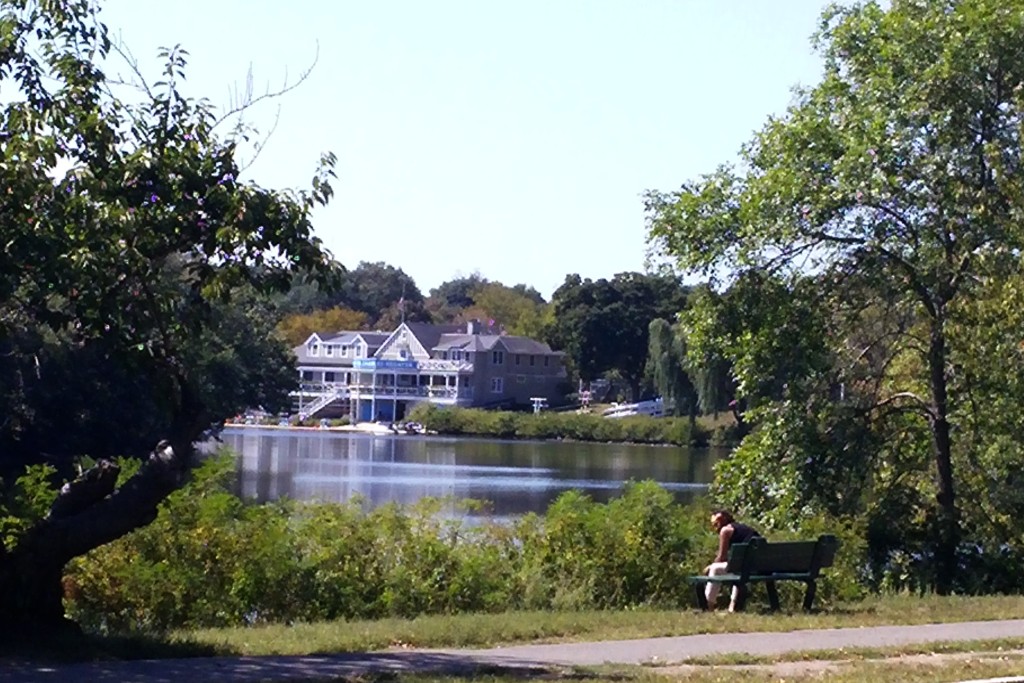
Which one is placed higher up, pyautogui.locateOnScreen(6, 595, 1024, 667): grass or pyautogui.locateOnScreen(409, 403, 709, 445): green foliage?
pyautogui.locateOnScreen(409, 403, 709, 445): green foliage

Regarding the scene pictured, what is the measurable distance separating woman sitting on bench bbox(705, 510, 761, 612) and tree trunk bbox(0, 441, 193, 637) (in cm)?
699

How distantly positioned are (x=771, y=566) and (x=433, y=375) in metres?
118

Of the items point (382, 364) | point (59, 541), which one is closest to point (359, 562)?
point (59, 541)

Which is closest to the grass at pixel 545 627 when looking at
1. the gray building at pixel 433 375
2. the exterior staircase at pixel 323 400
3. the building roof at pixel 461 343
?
the gray building at pixel 433 375

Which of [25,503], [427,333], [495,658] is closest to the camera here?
[495,658]

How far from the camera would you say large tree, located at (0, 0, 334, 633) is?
13.1 meters

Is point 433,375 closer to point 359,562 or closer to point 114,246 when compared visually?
point 359,562

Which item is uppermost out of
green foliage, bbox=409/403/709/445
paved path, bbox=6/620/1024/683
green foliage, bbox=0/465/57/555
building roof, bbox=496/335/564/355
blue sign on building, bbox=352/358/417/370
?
building roof, bbox=496/335/564/355

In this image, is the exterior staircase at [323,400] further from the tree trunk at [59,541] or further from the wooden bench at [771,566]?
the tree trunk at [59,541]

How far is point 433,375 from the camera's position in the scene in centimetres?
13538

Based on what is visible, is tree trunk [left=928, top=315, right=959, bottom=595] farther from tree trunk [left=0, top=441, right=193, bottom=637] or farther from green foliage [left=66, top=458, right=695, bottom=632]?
tree trunk [left=0, top=441, right=193, bottom=637]

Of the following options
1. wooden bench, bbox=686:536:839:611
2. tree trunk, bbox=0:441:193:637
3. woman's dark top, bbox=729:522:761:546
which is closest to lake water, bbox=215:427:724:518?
woman's dark top, bbox=729:522:761:546

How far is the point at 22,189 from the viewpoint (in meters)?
13.1

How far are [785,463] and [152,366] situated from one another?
1257 cm
